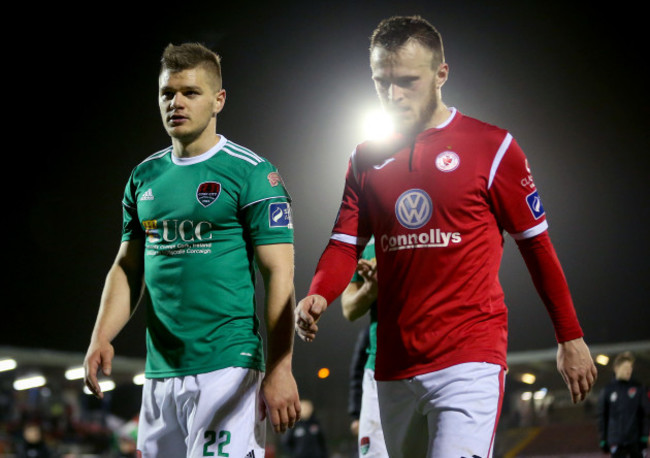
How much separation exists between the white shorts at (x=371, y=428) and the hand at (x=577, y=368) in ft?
7.19

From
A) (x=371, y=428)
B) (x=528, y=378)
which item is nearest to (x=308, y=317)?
(x=371, y=428)

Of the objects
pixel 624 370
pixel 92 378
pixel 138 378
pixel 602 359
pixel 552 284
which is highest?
pixel 552 284

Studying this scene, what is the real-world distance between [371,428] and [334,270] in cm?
228

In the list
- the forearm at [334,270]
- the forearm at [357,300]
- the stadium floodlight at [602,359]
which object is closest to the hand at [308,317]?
the forearm at [334,270]

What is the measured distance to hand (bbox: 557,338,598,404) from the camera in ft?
10.3

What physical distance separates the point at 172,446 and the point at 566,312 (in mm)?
1691

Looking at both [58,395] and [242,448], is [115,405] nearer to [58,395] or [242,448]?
[58,395]

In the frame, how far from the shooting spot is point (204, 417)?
3303mm

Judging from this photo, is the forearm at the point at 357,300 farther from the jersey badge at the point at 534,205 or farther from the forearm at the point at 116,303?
the jersey badge at the point at 534,205

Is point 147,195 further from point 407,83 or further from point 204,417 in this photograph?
point 407,83

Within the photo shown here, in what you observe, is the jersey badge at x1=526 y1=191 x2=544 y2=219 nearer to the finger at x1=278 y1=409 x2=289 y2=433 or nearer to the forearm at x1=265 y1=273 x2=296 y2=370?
the forearm at x1=265 y1=273 x2=296 y2=370

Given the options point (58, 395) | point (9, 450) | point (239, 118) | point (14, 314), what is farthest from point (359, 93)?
point (58, 395)

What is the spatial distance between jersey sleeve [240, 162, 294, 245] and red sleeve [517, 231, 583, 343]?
1.01 metres

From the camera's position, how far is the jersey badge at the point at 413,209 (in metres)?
3.32
